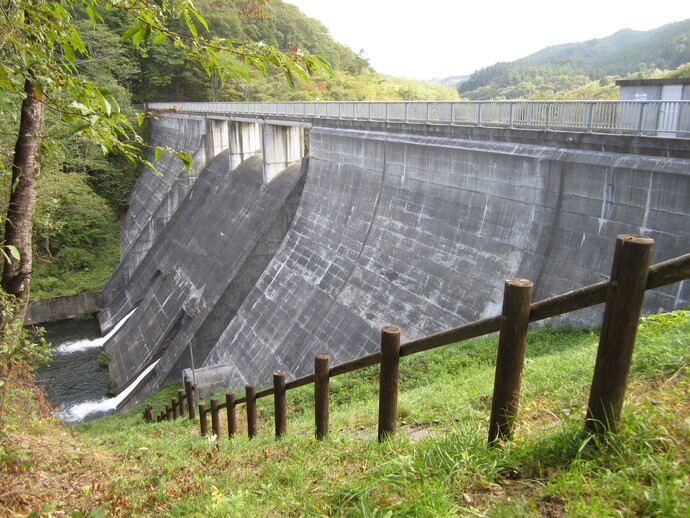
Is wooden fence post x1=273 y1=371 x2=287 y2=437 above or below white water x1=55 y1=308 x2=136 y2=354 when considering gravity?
above

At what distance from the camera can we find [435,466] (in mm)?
2771

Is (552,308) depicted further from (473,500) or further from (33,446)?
(33,446)

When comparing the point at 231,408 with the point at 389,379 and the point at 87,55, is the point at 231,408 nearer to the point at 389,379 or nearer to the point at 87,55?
the point at 389,379

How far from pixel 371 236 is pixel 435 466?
10884mm

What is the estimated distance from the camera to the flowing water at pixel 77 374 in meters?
16.9

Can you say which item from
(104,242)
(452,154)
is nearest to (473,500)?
(452,154)

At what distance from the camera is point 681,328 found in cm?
495

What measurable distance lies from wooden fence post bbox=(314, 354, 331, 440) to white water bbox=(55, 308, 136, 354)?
64.3ft

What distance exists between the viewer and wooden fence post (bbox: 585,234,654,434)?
2250mm

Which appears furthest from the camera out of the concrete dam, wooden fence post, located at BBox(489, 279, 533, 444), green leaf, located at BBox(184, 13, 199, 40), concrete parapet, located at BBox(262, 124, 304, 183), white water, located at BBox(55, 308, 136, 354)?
white water, located at BBox(55, 308, 136, 354)

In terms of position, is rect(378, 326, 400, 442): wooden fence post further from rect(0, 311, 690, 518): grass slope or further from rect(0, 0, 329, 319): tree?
rect(0, 0, 329, 319): tree

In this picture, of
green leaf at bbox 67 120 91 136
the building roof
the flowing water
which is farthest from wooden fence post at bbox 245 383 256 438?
the flowing water

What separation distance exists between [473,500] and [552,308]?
995mm

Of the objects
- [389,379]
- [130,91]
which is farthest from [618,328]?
[130,91]
